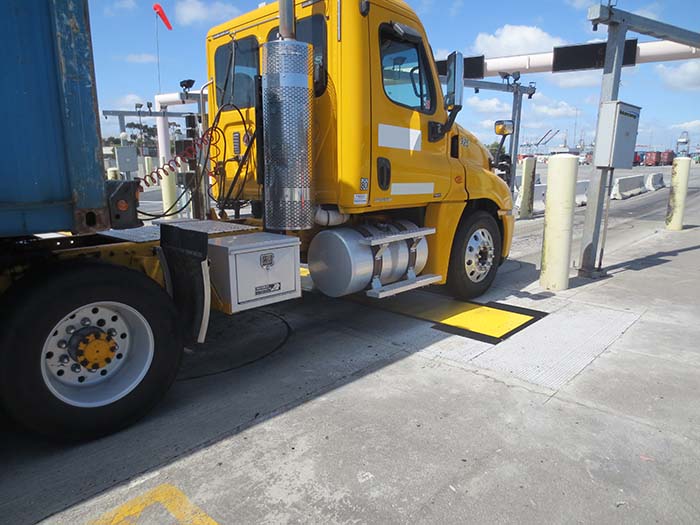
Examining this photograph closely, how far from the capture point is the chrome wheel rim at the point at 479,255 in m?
5.87

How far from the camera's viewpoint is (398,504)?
2.49m

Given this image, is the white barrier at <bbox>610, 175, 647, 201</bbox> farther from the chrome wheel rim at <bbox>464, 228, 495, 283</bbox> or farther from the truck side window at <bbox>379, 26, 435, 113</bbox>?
the truck side window at <bbox>379, 26, 435, 113</bbox>

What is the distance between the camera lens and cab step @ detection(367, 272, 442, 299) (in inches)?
187

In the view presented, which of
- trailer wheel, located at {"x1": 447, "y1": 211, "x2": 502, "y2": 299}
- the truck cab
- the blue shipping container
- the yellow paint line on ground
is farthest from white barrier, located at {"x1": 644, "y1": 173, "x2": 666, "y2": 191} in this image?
the yellow paint line on ground

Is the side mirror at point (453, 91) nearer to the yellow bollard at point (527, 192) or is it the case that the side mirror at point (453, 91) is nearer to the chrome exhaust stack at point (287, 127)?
the chrome exhaust stack at point (287, 127)

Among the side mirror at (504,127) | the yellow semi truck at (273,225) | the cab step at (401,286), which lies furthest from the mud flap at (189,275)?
the side mirror at (504,127)

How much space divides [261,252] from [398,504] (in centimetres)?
202

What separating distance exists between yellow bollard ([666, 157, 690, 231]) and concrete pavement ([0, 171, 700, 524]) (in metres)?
7.18

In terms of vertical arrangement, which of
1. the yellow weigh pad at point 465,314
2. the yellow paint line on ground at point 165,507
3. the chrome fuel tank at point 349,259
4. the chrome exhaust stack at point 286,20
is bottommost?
the yellow paint line on ground at point 165,507

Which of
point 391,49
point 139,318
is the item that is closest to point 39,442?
point 139,318

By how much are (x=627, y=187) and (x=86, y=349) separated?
22024 mm

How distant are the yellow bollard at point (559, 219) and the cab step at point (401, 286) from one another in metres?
1.99

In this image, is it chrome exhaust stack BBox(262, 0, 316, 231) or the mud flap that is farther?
chrome exhaust stack BBox(262, 0, 316, 231)

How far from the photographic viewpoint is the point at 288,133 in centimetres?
413
